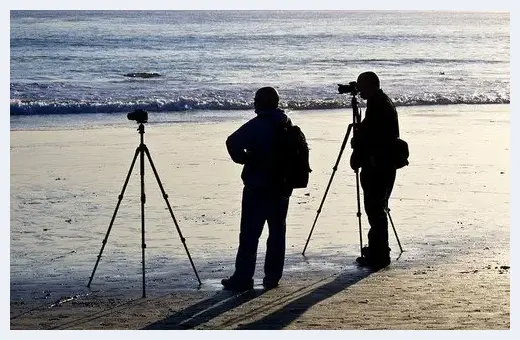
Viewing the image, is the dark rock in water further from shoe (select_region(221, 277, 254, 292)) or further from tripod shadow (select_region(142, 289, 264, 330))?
tripod shadow (select_region(142, 289, 264, 330))

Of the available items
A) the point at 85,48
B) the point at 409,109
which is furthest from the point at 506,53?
the point at 409,109

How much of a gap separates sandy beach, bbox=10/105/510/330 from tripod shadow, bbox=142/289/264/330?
1 centimetres

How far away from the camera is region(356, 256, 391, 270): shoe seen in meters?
9.17

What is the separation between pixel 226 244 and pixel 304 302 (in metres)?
2.18

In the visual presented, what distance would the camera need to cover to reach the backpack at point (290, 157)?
8141 millimetres

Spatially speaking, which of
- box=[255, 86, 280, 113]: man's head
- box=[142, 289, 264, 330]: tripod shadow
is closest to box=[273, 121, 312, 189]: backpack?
box=[255, 86, 280, 113]: man's head

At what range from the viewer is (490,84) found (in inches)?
1092

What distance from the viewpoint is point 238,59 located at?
35.3m

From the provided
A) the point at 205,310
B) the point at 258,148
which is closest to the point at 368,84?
the point at 258,148

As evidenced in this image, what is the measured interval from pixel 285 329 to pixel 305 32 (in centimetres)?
3726

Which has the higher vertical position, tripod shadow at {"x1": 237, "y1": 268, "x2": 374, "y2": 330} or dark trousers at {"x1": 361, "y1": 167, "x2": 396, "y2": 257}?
dark trousers at {"x1": 361, "y1": 167, "x2": 396, "y2": 257}

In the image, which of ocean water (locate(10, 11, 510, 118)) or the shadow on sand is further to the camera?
ocean water (locate(10, 11, 510, 118))

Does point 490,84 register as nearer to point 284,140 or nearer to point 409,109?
point 409,109

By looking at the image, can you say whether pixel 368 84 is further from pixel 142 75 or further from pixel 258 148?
pixel 142 75
